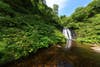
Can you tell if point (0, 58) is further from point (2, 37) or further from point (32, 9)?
point (32, 9)

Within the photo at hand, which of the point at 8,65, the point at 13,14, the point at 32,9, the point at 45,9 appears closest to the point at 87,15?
the point at 45,9

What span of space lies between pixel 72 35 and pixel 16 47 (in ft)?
104

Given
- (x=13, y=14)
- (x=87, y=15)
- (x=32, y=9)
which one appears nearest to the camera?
(x=13, y=14)

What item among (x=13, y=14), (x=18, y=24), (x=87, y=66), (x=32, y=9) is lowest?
(x=87, y=66)

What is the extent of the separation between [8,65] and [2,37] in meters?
3.24

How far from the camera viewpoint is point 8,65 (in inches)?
508

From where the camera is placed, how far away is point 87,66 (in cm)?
1442

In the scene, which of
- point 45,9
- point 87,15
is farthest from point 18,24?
point 87,15

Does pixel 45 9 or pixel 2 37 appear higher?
pixel 45 9

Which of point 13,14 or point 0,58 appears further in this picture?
point 13,14

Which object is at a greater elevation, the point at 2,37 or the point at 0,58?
the point at 2,37

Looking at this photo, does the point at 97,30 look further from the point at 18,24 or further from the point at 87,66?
the point at 87,66

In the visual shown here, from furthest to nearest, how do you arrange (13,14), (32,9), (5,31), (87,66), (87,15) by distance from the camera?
(87,15)
(32,9)
(13,14)
(5,31)
(87,66)

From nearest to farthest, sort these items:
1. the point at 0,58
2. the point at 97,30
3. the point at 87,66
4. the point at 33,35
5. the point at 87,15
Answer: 1. the point at 0,58
2. the point at 87,66
3. the point at 33,35
4. the point at 97,30
5. the point at 87,15
